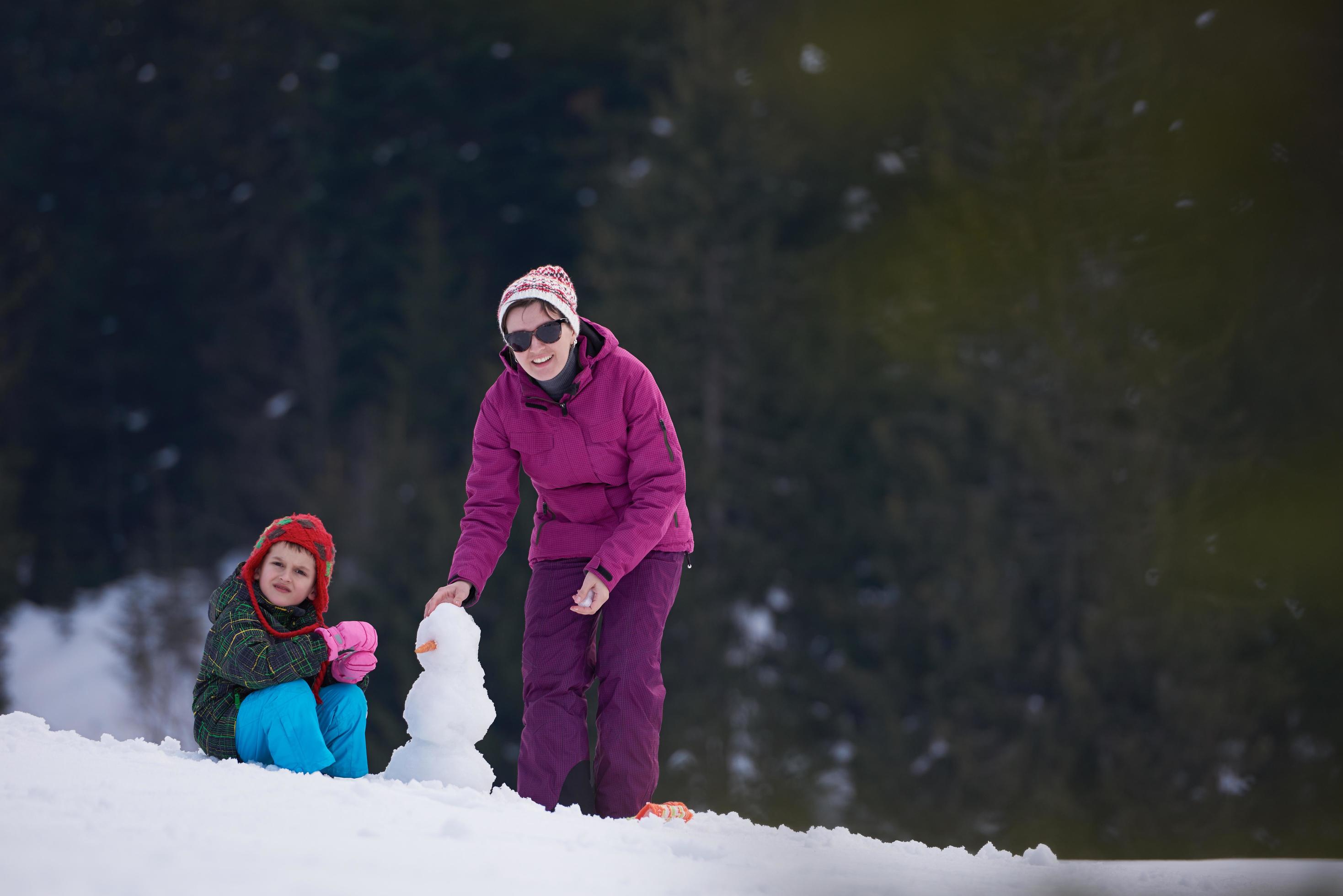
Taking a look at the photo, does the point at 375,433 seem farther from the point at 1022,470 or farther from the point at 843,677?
the point at 1022,470

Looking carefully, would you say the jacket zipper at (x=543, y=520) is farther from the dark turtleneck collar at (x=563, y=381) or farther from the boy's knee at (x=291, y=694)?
the boy's knee at (x=291, y=694)

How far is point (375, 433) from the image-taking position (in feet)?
61.8

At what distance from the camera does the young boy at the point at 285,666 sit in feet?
9.68

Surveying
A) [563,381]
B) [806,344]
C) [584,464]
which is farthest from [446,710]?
[806,344]

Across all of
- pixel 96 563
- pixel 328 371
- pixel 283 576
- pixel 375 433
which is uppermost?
pixel 328 371

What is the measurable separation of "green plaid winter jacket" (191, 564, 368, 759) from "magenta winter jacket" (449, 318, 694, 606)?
1.20 ft

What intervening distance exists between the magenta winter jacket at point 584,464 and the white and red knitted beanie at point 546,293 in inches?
3.6

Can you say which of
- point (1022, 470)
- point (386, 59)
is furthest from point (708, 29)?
point (1022, 470)

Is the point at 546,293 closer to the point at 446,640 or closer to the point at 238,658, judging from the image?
the point at 446,640

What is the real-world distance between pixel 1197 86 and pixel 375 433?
59.9 ft

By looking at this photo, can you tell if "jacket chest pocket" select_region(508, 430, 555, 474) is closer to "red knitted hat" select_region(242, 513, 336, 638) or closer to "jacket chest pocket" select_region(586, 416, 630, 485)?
"jacket chest pocket" select_region(586, 416, 630, 485)

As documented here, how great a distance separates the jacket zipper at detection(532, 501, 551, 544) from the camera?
339 cm

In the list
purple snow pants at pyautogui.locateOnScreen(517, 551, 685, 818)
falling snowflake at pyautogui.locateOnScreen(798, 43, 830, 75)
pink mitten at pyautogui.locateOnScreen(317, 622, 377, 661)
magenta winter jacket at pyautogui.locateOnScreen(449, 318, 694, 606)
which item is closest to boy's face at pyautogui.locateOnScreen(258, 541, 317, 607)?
pink mitten at pyautogui.locateOnScreen(317, 622, 377, 661)

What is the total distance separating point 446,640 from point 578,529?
0.42 meters
